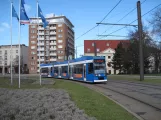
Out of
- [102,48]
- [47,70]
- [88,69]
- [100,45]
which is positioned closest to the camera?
[88,69]

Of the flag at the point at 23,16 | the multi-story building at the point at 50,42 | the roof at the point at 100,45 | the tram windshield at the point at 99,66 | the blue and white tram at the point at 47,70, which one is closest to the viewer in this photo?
the flag at the point at 23,16

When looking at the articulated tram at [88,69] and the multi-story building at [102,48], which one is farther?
the multi-story building at [102,48]

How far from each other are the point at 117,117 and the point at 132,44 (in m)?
70.1

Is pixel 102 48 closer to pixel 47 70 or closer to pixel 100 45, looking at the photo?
pixel 100 45

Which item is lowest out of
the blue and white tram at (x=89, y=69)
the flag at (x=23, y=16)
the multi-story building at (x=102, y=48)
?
the blue and white tram at (x=89, y=69)

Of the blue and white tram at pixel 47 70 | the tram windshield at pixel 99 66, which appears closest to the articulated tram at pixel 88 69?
the tram windshield at pixel 99 66

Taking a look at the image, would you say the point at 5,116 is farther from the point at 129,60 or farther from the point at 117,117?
the point at 129,60

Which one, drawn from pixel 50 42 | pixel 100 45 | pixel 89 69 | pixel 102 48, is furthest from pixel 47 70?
pixel 100 45

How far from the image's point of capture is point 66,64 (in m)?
42.6

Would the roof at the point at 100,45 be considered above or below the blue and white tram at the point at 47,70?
above

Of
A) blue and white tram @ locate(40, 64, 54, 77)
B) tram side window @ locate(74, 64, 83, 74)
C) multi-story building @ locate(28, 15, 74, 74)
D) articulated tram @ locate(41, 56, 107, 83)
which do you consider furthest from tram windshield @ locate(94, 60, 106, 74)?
multi-story building @ locate(28, 15, 74, 74)

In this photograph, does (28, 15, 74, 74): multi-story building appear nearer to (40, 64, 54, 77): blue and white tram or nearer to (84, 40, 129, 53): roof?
(84, 40, 129, 53): roof

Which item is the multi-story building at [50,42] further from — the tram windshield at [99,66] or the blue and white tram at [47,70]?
the tram windshield at [99,66]

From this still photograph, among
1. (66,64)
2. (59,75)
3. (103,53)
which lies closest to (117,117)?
(66,64)
